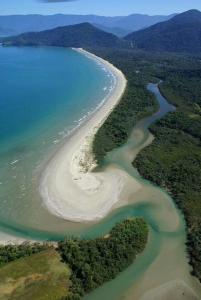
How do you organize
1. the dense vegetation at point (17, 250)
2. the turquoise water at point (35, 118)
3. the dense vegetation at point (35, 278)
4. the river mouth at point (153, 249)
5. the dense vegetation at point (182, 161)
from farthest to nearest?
1. the turquoise water at point (35, 118)
2. the dense vegetation at point (182, 161)
3. the dense vegetation at point (17, 250)
4. the river mouth at point (153, 249)
5. the dense vegetation at point (35, 278)

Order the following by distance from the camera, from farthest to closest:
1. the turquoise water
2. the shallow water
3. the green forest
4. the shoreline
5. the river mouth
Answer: the green forest < the turquoise water < the shoreline < the shallow water < the river mouth

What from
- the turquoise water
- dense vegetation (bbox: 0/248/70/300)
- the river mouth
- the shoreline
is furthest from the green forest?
dense vegetation (bbox: 0/248/70/300)

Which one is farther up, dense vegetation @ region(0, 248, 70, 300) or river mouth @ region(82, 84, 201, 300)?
dense vegetation @ region(0, 248, 70, 300)

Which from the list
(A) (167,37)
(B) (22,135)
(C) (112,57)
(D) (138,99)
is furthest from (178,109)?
(A) (167,37)

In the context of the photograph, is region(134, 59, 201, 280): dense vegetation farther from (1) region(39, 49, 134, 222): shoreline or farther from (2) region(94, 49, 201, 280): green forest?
(1) region(39, 49, 134, 222): shoreline

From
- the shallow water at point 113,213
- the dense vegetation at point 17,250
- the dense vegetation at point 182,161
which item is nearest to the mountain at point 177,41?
the dense vegetation at point 182,161

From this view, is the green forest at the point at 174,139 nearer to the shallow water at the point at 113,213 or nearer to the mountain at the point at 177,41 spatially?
the shallow water at the point at 113,213

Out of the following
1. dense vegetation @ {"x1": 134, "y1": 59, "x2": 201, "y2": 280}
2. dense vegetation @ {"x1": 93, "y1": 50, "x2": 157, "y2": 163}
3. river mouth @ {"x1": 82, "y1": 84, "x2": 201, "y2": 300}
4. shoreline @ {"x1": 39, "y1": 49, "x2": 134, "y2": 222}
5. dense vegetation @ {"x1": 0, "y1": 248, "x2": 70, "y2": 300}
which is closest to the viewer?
dense vegetation @ {"x1": 0, "y1": 248, "x2": 70, "y2": 300}
